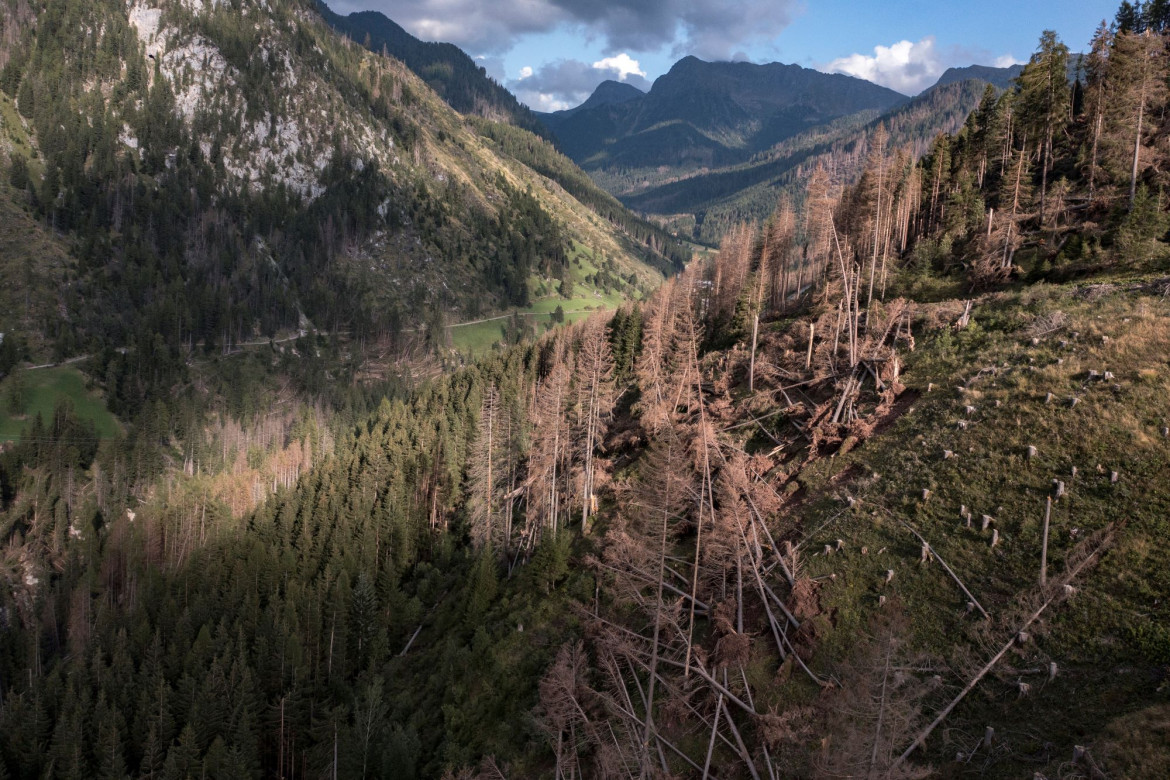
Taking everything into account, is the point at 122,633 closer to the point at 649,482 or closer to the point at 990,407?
the point at 649,482

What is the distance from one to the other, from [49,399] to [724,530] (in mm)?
153962

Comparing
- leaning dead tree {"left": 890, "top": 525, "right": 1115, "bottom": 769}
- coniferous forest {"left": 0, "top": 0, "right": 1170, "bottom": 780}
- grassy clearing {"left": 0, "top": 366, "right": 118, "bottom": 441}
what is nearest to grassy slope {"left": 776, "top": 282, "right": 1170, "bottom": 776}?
coniferous forest {"left": 0, "top": 0, "right": 1170, "bottom": 780}

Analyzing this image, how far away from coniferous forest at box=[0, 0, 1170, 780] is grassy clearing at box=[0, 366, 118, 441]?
2.67 ft

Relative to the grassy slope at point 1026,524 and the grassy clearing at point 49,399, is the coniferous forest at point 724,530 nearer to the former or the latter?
the grassy slope at point 1026,524

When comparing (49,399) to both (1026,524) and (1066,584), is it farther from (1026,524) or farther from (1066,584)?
(1066,584)

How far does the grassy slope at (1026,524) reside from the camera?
744 inches

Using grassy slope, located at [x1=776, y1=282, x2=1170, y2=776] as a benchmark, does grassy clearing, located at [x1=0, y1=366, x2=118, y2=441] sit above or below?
below

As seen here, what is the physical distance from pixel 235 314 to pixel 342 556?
126214mm

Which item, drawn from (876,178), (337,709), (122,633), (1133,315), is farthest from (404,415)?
(1133,315)

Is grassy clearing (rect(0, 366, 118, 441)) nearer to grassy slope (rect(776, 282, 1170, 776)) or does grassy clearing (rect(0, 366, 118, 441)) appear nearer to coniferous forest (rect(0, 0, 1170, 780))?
coniferous forest (rect(0, 0, 1170, 780))

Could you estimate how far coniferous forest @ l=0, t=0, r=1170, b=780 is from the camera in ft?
71.4

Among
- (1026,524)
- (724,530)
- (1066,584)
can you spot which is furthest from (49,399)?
(1066,584)

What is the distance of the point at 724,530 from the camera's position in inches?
1041

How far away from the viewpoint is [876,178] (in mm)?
61125
